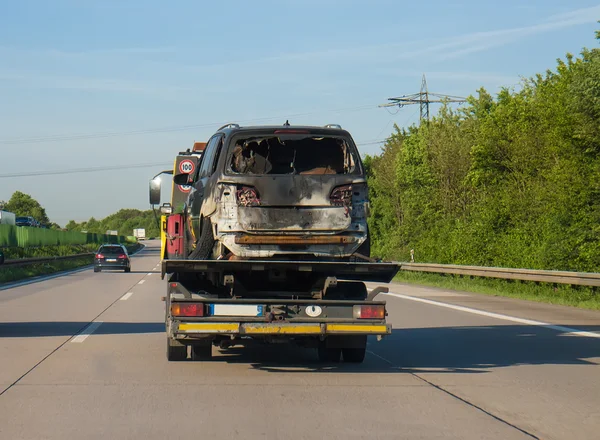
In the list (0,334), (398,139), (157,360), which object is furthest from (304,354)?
(398,139)

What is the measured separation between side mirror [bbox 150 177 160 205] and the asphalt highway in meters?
2.02

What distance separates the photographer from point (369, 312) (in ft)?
30.1

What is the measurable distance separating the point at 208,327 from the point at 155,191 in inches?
194

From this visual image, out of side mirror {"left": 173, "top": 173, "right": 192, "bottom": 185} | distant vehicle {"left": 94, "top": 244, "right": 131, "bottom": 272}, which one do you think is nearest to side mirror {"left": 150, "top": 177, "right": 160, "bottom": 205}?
side mirror {"left": 173, "top": 173, "right": 192, "bottom": 185}

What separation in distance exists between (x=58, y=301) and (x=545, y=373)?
551 inches

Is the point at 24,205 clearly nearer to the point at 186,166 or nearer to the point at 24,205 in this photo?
the point at 24,205

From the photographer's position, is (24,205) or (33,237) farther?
(24,205)

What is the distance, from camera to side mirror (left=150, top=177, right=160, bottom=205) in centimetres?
1340

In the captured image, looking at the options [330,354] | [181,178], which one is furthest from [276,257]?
[181,178]

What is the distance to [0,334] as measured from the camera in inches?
516

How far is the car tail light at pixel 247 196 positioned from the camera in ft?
29.7

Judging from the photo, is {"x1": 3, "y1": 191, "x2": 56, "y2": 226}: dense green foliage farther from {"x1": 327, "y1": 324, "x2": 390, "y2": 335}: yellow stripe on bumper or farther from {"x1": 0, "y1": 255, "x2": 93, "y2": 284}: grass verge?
{"x1": 327, "y1": 324, "x2": 390, "y2": 335}: yellow stripe on bumper

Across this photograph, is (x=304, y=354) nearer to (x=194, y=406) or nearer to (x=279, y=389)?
(x=279, y=389)

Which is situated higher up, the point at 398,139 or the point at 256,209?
the point at 398,139
